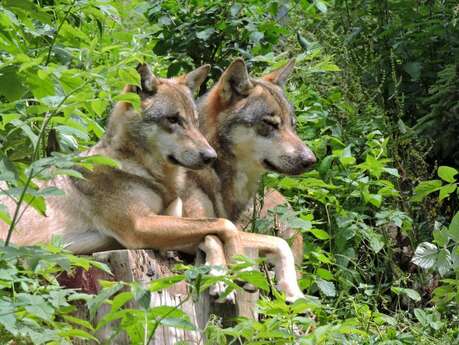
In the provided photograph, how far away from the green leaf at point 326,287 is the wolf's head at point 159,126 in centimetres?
103

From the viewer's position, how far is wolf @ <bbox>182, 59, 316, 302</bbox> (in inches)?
279

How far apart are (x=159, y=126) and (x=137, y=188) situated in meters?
0.42

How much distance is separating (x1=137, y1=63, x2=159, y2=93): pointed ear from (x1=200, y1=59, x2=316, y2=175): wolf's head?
686 millimetres

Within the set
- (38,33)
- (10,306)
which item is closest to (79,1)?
(38,33)

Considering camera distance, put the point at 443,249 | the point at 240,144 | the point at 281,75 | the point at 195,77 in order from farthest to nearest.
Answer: the point at 281,75 < the point at 240,144 < the point at 195,77 < the point at 443,249

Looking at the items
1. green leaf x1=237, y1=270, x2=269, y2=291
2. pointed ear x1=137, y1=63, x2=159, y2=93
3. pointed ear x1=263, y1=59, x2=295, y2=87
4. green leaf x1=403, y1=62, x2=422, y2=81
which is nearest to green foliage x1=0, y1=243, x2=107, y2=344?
green leaf x1=237, y1=270, x2=269, y2=291

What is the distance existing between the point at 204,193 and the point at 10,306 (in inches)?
137

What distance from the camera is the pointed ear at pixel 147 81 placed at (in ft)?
21.6

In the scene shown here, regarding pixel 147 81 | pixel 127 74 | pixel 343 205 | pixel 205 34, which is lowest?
pixel 343 205

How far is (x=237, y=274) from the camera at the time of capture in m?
4.17

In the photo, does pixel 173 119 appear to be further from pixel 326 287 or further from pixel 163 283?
pixel 163 283

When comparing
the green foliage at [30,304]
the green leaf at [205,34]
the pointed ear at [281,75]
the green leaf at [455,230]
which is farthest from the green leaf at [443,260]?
the green leaf at [205,34]

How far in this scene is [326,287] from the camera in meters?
6.56

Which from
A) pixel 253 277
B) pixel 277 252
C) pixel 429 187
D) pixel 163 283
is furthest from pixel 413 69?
pixel 163 283
